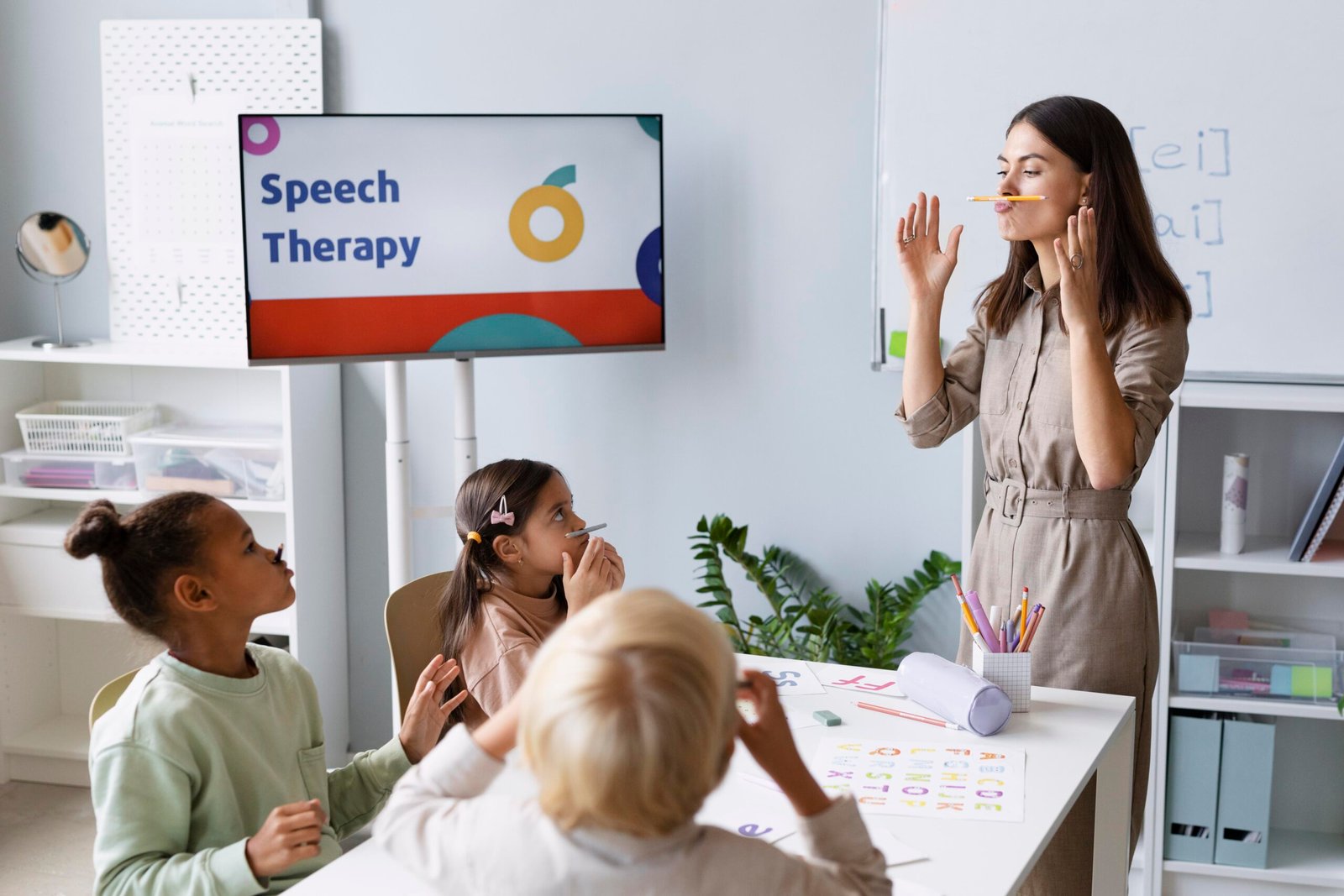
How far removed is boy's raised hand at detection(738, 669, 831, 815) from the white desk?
0.39 metres

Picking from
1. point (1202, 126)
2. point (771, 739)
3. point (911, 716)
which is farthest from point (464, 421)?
point (771, 739)

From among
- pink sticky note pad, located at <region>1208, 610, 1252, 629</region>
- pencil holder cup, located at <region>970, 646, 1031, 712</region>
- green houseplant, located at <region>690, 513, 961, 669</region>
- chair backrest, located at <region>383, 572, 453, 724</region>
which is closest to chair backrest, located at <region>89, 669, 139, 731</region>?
chair backrest, located at <region>383, 572, 453, 724</region>

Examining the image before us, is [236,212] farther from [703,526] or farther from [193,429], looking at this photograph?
[703,526]

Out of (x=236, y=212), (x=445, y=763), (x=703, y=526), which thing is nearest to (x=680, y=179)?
(x=703, y=526)

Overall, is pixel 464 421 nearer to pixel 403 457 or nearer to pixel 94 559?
pixel 403 457

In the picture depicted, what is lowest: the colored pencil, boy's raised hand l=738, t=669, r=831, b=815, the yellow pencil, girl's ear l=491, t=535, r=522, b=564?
the colored pencil

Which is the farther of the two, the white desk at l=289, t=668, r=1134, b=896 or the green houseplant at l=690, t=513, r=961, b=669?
the green houseplant at l=690, t=513, r=961, b=669

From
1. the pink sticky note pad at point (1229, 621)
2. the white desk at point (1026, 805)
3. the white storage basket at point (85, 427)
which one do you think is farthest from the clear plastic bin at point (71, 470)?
the pink sticky note pad at point (1229, 621)

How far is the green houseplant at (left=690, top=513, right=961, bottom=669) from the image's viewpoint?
297 cm

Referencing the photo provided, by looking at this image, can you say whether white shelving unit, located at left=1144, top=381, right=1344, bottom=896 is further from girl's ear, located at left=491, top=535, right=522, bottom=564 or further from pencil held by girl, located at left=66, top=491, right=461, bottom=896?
pencil held by girl, located at left=66, top=491, right=461, bottom=896

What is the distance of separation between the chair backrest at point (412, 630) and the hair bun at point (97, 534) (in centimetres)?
65

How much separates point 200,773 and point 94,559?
197 centimetres

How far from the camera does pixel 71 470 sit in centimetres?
325

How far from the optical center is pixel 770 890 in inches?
38.9
